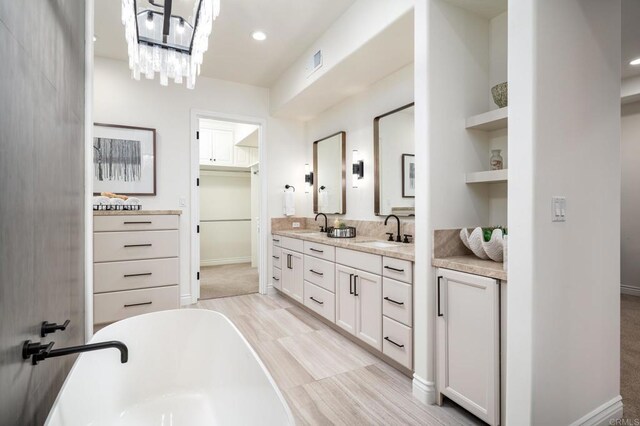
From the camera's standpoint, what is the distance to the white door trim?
3820mm

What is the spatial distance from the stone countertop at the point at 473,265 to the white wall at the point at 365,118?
1.44m

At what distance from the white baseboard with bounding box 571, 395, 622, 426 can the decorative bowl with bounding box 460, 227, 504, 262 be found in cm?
84

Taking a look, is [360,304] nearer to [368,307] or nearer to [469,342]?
[368,307]

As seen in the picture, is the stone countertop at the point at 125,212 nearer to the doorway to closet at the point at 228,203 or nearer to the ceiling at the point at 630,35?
the doorway to closet at the point at 228,203

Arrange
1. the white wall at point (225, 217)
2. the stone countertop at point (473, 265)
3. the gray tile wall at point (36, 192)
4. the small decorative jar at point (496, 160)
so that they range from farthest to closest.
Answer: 1. the white wall at point (225, 217)
2. the small decorative jar at point (496, 160)
3. the stone countertop at point (473, 265)
4. the gray tile wall at point (36, 192)

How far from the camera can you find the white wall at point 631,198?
158 inches

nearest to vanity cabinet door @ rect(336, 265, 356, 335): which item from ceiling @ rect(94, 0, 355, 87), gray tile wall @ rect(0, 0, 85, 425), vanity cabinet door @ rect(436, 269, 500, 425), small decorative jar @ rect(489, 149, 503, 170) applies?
vanity cabinet door @ rect(436, 269, 500, 425)

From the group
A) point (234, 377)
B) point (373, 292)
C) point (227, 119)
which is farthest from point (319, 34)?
point (234, 377)

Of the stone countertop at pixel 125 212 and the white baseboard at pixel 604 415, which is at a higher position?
the stone countertop at pixel 125 212

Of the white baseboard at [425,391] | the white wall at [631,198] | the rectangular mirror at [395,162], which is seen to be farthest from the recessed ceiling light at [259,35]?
the white wall at [631,198]

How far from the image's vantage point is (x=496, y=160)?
1.99 meters

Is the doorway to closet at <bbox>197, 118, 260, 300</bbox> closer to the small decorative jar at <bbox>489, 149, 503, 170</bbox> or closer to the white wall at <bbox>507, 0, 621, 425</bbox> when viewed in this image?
the small decorative jar at <bbox>489, 149, 503, 170</bbox>

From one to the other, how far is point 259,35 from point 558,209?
2824 millimetres

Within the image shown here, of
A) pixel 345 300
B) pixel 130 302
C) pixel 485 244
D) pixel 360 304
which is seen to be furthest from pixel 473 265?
pixel 130 302
